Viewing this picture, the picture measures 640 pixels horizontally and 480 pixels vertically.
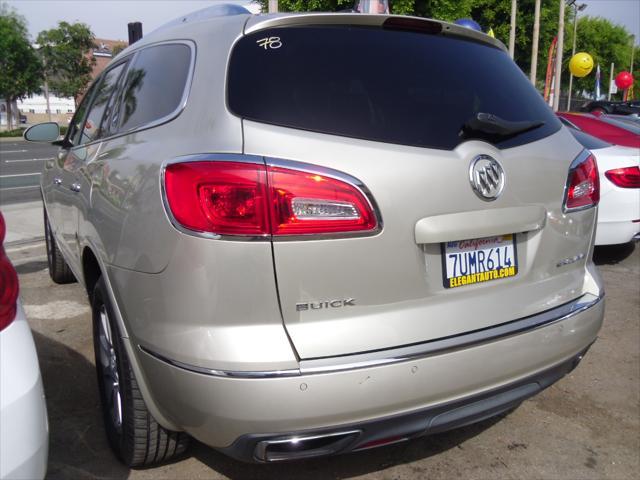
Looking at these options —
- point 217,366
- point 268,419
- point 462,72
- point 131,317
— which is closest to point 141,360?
point 131,317

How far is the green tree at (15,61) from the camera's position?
1795 inches

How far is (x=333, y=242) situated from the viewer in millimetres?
1899

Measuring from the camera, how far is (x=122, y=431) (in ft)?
8.23

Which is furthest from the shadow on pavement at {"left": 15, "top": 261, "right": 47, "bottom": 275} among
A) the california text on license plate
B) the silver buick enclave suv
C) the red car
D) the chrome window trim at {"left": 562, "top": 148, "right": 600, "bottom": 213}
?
the red car

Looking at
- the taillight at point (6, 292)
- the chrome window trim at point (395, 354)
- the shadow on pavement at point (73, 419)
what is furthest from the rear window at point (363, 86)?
the shadow on pavement at point (73, 419)

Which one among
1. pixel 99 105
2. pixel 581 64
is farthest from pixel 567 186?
pixel 581 64

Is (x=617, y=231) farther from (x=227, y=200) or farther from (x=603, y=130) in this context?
(x=227, y=200)

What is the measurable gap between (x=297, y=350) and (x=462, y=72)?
128cm

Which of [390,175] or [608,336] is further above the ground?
[390,175]

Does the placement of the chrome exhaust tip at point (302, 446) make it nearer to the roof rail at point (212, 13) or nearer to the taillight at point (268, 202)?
the taillight at point (268, 202)

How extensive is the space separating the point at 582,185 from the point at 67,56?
54.1 m

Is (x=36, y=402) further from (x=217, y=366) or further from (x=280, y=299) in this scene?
(x=280, y=299)

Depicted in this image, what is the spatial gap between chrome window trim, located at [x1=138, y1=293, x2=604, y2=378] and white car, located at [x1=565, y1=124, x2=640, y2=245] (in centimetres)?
394

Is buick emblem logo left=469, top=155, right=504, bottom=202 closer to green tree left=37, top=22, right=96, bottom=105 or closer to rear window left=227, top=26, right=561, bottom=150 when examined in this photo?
rear window left=227, top=26, right=561, bottom=150
